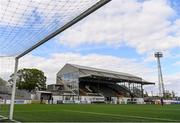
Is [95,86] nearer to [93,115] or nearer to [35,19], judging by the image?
[93,115]

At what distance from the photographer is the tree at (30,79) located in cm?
7119

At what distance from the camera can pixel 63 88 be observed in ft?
234

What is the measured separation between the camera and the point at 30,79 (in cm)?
7238

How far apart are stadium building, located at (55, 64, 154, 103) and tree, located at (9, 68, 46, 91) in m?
4.95

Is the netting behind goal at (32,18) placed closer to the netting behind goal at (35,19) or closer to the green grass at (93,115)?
the netting behind goal at (35,19)

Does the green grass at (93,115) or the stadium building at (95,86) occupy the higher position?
the stadium building at (95,86)

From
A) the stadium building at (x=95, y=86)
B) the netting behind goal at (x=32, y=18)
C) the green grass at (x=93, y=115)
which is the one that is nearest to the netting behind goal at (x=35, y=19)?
the netting behind goal at (x=32, y=18)

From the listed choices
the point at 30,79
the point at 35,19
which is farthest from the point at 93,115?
the point at 30,79

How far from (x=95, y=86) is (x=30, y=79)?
1818 centimetres

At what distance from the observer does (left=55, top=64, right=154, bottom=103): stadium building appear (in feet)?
205

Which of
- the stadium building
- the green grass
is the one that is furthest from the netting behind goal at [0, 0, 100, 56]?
the stadium building

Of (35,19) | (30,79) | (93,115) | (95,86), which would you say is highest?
(30,79)

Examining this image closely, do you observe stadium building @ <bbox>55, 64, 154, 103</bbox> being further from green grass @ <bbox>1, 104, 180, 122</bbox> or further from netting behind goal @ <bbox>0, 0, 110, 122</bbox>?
netting behind goal @ <bbox>0, 0, 110, 122</bbox>

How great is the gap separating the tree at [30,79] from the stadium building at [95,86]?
4947 millimetres
